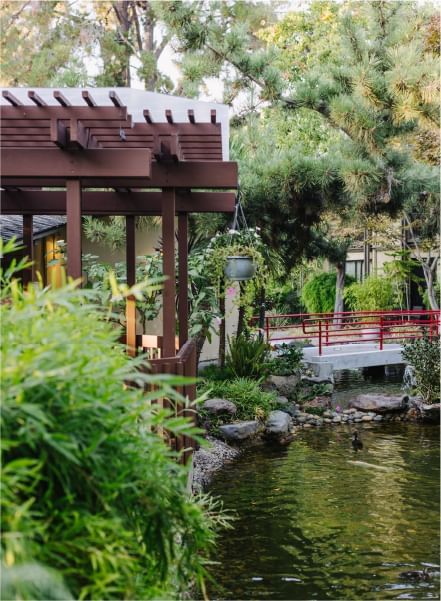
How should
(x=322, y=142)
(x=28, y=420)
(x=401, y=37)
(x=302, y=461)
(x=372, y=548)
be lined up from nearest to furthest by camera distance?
1. (x=28, y=420)
2. (x=372, y=548)
3. (x=302, y=461)
4. (x=401, y=37)
5. (x=322, y=142)

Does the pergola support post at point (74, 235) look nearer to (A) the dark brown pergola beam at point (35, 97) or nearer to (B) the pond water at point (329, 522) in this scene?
(A) the dark brown pergola beam at point (35, 97)

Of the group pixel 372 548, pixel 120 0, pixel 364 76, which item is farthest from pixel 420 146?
pixel 120 0

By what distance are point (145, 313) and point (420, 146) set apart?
6.96m

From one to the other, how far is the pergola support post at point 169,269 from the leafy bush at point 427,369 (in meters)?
7.91

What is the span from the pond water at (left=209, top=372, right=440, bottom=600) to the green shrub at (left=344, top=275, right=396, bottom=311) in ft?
39.5

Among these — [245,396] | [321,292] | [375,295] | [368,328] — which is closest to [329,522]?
[245,396]

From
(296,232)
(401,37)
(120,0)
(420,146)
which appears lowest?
(296,232)

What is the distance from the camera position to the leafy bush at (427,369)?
13.7 meters

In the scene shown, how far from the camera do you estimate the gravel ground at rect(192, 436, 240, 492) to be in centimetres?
898

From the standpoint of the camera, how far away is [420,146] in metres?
15.2

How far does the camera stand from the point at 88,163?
5.65 m

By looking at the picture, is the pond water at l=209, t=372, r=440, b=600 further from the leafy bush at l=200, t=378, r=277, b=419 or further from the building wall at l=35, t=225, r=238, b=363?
the building wall at l=35, t=225, r=238, b=363

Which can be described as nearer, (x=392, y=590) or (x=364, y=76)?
(x=392, y=590)

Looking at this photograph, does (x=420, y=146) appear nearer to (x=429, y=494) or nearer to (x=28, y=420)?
(x=429, y=494)
